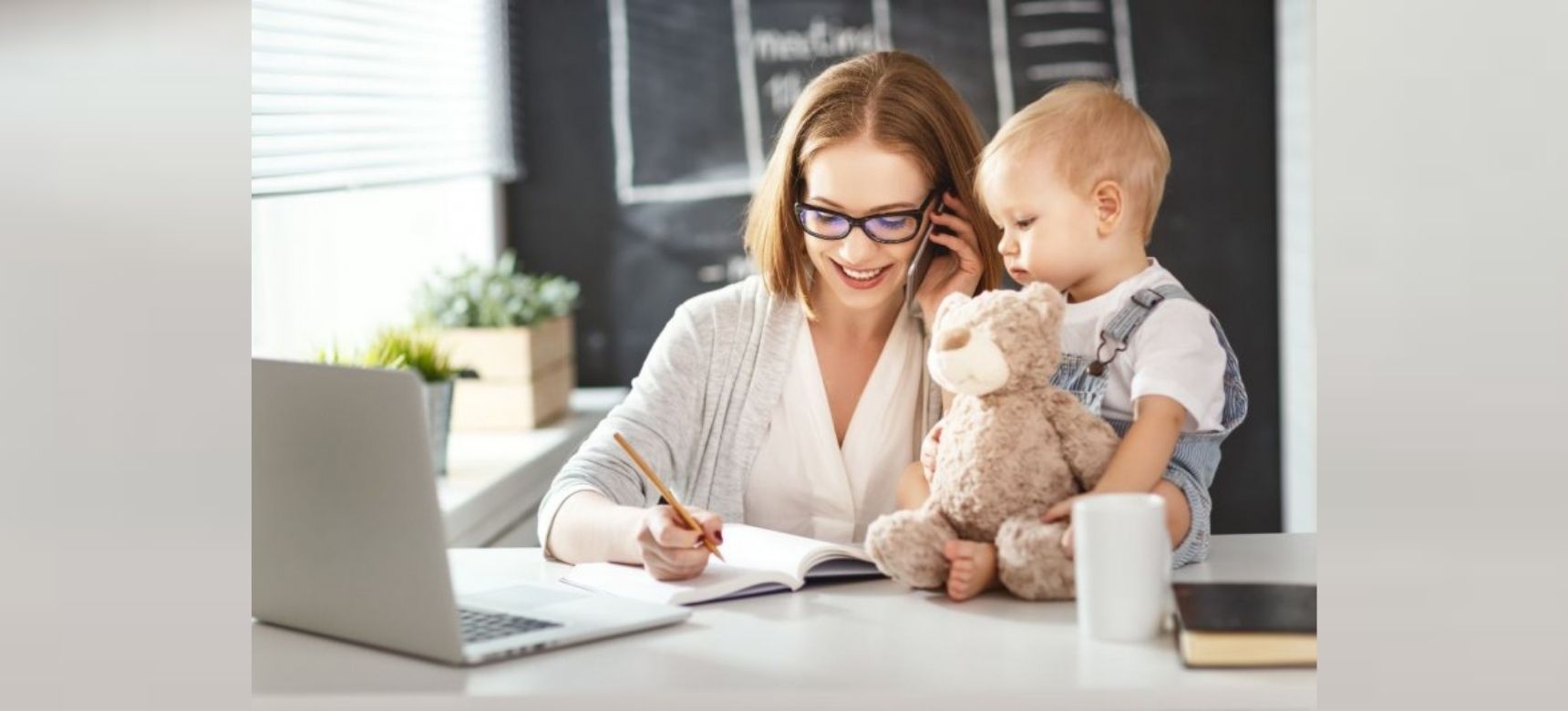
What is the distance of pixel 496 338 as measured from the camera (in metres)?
3.00

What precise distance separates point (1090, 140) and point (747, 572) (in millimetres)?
448

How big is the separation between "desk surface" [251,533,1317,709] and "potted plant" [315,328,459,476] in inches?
53.7

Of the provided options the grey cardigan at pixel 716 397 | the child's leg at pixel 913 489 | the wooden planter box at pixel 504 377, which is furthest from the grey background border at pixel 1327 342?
the wooden planter box at pixel 504 377

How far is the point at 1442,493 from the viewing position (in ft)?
2.99

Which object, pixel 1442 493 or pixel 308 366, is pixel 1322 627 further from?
pixel 308 366

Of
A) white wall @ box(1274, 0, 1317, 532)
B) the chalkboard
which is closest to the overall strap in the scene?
white wall @ box(1274, 0, 1317, 532)

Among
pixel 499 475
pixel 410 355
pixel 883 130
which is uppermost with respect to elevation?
pixel 883 130

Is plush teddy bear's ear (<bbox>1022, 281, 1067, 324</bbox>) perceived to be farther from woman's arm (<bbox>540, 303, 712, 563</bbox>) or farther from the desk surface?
woman's arm (<bbox>540, 303, 712, 563</bbox>)

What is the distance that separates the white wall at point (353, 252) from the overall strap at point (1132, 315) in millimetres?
1536

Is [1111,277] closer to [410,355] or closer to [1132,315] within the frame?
[1132,315]

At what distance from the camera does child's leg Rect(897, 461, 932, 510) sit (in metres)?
1.29

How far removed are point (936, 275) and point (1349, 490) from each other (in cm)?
67

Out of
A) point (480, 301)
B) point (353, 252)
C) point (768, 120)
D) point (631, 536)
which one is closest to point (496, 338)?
point (480, 301)

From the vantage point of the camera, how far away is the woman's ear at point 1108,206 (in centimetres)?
124
